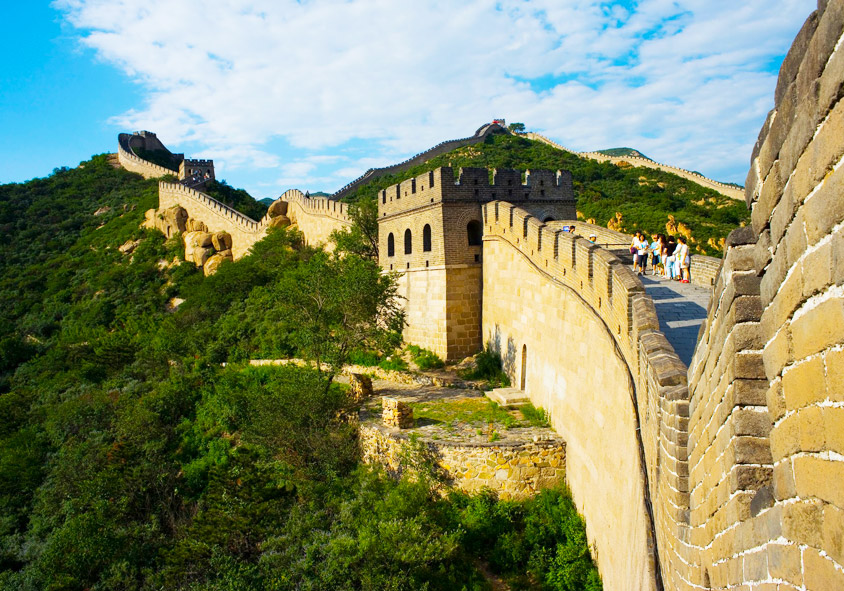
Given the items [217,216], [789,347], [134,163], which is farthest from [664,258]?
[134,163]

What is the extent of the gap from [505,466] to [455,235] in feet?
24.1

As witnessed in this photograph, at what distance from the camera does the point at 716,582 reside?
114 inches

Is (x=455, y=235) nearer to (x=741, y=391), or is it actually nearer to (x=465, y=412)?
(x=465, y=412)

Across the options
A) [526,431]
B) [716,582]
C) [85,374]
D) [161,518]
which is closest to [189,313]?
[85,374]

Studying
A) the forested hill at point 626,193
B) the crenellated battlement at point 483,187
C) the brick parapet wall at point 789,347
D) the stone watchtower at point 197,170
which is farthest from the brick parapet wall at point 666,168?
the brick parapet wall at point 789,347

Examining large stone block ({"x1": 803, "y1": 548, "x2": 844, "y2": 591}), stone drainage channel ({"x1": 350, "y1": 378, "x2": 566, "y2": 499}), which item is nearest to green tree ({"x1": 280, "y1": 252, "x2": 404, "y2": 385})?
stone drainage channel ({"x1": 350, "y1": 378, "x2": 566, "y2": 499})

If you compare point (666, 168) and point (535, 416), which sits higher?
point (666, 168)

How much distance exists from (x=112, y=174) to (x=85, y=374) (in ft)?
122

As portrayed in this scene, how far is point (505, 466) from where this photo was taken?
413 inches

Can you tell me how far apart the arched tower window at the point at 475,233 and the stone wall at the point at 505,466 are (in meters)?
7.15

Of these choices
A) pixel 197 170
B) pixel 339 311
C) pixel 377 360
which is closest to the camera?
pixel 339 311

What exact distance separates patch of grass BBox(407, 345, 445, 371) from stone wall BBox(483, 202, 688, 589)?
7.83 feet

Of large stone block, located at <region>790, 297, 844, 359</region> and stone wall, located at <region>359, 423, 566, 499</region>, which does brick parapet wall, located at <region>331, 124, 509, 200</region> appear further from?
large stone block, located at <region>790, 297, 844, 359</region>

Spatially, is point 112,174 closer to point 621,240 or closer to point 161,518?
point 161,518
